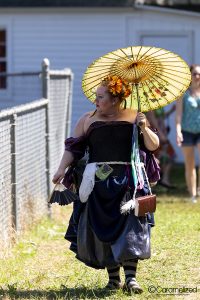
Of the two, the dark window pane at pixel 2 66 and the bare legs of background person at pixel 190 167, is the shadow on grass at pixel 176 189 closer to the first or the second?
the bare legs of background person at pixel 190 167

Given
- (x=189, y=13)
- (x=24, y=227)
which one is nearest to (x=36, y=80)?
(x=189, y=13)

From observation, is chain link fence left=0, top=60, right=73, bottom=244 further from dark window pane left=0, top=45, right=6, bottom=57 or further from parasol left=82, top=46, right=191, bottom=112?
dark window pane left=0, top=45, right=6, bottom=57

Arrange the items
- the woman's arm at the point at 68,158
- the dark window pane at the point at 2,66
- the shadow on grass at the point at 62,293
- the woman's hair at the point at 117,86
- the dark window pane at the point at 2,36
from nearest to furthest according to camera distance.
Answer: the woman's hair at the point at 117,86, the shadow on grass at the point at 62,293, the woman's arm at the point at 68,158, the dark window pane at the point at 2,36, the dark window pane at the point at 2,66

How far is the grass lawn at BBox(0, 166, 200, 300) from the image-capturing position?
7.71 m

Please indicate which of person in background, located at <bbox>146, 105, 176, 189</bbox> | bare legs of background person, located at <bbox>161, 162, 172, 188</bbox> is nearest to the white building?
person in background, located at <bbox>146, 105, 176, 189</bbox>

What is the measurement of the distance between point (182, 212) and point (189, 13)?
723 cm

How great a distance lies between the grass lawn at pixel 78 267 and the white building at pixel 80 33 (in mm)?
7776

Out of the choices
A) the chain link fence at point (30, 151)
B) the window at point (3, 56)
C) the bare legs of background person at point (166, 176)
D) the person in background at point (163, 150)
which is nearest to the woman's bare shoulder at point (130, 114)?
the chain link fence at point (30, 151)

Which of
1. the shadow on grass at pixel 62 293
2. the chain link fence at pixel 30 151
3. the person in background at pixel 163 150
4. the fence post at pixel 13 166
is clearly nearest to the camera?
the shadow on grass at pixel 62 293

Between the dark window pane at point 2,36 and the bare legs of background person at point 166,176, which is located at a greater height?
the dark window pane at point 2,36

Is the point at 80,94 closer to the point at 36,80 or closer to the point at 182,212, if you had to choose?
the point at 36,80

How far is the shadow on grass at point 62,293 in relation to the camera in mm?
7545

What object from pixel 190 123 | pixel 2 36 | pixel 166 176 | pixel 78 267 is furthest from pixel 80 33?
pixel 78 267

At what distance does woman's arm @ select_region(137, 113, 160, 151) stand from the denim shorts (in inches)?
225
